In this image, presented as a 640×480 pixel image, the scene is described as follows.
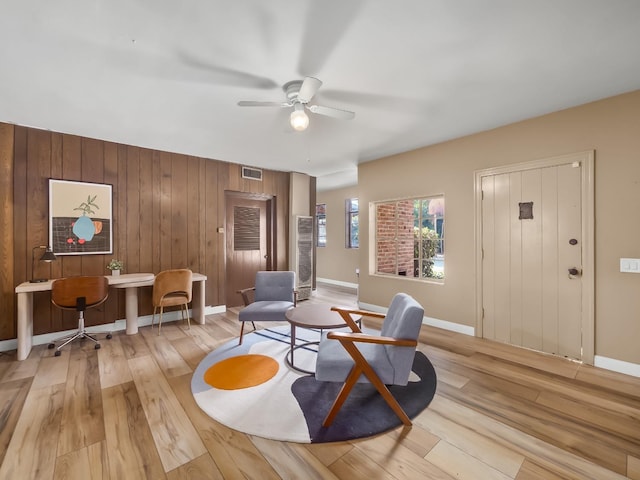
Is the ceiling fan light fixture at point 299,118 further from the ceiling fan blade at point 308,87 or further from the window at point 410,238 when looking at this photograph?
the window at point 410,238

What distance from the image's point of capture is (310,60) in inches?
82.2

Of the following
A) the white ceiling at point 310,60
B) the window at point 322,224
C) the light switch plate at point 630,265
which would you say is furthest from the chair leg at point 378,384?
the window at point 322,224

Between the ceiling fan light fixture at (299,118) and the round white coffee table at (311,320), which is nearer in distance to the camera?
the ceiling fan light fixture at (299,118)

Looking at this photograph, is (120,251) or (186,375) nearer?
(186,375)

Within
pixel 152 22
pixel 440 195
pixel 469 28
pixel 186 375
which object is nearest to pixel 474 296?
pixel 440 195

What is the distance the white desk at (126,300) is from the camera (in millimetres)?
2965

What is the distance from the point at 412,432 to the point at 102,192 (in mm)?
4501

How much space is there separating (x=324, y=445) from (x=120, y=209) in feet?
13.1

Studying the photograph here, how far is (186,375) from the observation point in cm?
262

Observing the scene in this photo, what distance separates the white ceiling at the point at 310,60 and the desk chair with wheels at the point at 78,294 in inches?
71.4

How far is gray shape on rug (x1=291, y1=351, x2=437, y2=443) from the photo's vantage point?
1.85m

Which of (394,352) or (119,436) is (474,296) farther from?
(119,436)

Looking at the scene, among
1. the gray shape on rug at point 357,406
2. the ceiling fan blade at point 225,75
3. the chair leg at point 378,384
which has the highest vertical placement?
the ceiling fan blade at point 225,75

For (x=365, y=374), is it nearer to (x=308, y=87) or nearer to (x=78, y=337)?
(x=308, y=87)
